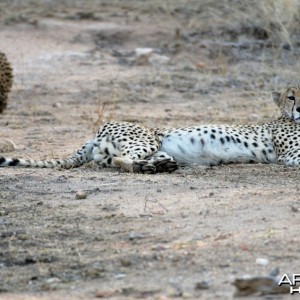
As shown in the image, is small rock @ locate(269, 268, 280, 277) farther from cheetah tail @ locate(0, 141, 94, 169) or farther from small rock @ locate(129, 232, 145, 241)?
cheetah tail @ locate(0, 141, 94, 169)

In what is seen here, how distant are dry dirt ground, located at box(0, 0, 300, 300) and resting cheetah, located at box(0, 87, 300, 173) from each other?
0.19 metres

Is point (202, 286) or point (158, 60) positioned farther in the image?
point (158, 60)

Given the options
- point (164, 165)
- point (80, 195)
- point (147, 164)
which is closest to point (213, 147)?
point (164, 165)

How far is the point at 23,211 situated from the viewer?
23.2 ft

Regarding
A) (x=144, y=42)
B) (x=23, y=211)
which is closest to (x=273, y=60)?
(x=144, y=42)

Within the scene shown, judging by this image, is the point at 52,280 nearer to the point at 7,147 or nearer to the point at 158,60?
the point at 7,147

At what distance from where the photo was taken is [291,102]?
9.25 meters

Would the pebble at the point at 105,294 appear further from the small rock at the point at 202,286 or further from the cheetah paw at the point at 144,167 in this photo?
the cheetah paw at the point at 144,167

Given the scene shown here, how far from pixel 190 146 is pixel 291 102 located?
1.01 metres

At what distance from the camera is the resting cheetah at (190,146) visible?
8734mm

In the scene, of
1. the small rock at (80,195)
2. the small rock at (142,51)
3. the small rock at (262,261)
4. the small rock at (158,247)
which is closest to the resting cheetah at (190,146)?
the small rock at (80,195)

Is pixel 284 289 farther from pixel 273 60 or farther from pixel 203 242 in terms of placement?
pixel 273 60

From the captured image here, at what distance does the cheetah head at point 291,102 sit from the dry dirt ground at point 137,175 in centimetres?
85

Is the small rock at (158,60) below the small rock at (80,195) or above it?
below
